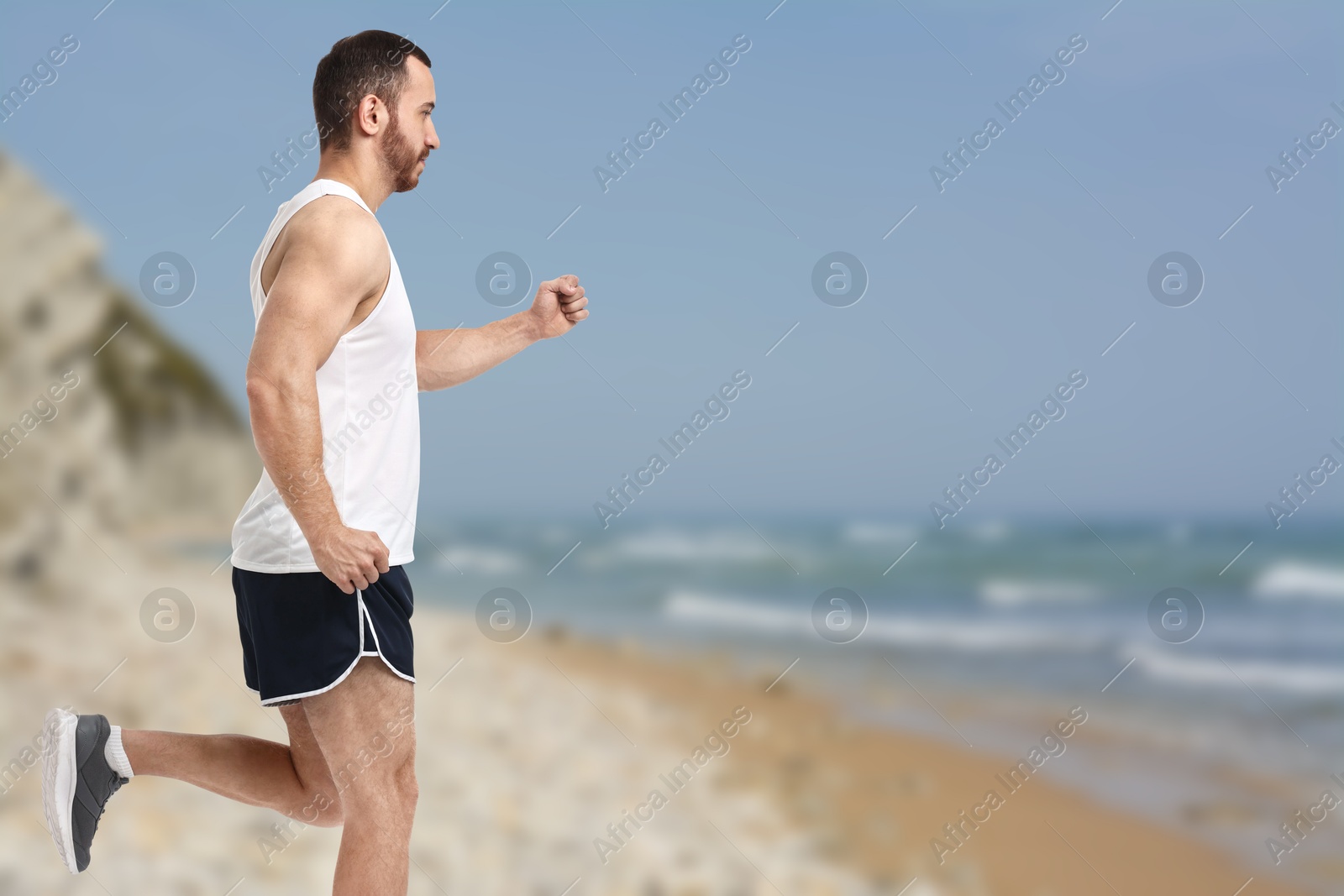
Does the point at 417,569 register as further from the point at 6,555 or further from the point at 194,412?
the point at 6,555

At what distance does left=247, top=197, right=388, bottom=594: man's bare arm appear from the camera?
148 centimetres

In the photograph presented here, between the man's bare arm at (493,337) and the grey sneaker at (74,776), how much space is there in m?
0.81

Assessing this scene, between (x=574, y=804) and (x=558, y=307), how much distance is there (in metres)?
2.72

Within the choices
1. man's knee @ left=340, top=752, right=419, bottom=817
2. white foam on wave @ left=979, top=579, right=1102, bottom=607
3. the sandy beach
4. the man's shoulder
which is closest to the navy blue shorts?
man's knee @ left=340, top=752, right=419, bottom=817

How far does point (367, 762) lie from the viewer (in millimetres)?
1586

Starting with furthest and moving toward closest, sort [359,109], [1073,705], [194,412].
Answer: [194,412], [1073,705], [359,109]

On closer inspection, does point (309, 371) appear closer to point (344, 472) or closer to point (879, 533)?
point (344, 472)

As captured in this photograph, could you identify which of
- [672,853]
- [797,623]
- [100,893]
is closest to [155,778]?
[100,893]

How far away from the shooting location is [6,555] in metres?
4.92

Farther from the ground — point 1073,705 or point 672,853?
point 1073,705

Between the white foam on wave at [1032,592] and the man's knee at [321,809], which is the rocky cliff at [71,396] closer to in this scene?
the man's knee at [321,809]

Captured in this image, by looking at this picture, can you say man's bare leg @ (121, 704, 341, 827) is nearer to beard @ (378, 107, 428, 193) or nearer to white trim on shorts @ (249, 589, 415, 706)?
white trim on shorts @ (249, 589, 415, 706)

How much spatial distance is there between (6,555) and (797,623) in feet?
23.9

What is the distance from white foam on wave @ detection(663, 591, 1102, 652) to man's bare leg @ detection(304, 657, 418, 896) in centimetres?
810
